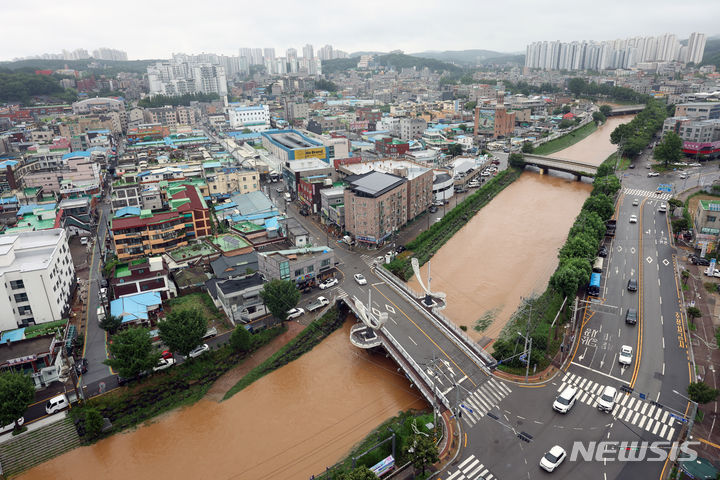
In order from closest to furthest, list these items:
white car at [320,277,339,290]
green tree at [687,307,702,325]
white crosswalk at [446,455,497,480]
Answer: white crosswalk at [446,455,497,480] → green tree at [687,307,702,325] → white car at [320,277,339,290]

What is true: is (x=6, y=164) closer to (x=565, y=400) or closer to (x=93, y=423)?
(x=93, y=423)

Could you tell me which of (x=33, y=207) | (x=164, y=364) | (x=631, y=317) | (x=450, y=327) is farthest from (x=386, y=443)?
(x=33, y=207)

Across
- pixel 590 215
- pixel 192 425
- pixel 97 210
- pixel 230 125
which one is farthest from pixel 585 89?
pixel 192 425

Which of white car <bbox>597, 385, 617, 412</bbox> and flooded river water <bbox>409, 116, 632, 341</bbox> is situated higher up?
white car <bbox>597, 385, 617, 412</bbox>

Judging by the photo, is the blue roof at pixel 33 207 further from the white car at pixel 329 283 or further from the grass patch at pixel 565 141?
the grass patch at pixel 565 141

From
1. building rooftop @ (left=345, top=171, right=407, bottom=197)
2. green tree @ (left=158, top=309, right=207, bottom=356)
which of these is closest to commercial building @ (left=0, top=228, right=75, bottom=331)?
green tree @ (left=158, top=309, right=207, bottom=356)

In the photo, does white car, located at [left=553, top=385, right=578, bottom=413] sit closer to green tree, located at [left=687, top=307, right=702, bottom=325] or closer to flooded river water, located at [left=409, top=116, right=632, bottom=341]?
flooded river water, located at [left=409, top=116, right=632, bottom=341]
